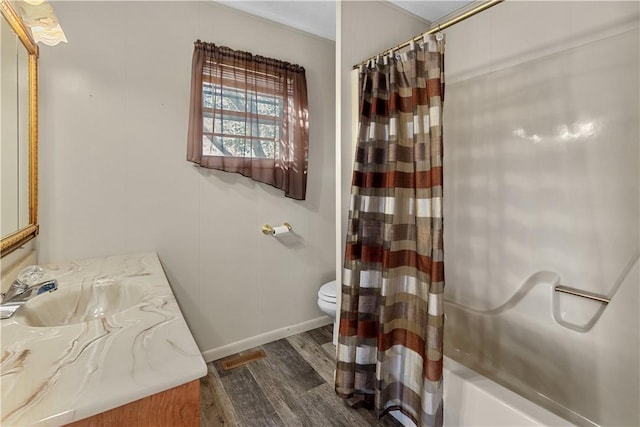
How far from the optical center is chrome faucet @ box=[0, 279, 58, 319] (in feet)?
2.89

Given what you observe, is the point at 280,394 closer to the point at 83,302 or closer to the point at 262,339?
the point at 262,339

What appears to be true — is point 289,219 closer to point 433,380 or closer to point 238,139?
point 238,139

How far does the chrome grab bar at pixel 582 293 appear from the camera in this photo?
1.38 meters

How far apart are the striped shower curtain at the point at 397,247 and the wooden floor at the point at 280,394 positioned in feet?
0.59

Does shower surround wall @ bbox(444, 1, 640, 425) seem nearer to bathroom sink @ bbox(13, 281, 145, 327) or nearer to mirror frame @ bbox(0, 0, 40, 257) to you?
bathroom sink @ bbox(13, 281, 145, 327)

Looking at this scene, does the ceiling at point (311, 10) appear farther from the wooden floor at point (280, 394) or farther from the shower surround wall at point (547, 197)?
the wooden floor at point (280, 394)

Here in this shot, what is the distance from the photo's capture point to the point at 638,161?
131cm

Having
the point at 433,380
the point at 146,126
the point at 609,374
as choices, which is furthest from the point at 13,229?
the point at 609,374

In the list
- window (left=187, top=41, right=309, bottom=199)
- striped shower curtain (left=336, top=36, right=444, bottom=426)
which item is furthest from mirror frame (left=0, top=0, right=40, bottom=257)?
striped shower curtain (left=336, top=36, right=444, bottom=426)

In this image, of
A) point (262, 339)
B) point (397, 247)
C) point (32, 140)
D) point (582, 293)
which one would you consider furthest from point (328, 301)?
point (32, 140)

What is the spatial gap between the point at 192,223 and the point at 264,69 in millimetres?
1189

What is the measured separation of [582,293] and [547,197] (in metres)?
0.52

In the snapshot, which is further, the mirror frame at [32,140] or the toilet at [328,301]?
the toilet at [328,301]

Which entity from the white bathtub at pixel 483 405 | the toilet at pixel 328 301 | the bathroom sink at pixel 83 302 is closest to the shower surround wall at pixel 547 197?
the white bathtub at pixel 483 405
